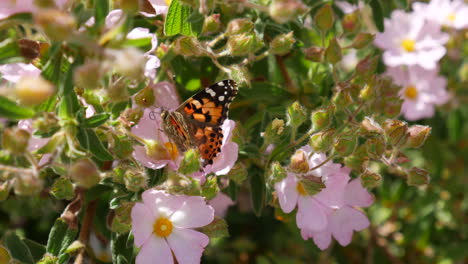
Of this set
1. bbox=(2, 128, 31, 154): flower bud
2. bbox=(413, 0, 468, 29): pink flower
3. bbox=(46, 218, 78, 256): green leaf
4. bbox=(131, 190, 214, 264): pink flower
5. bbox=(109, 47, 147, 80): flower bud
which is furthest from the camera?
A: bbox=(413, 0, 468, 29): pink flower

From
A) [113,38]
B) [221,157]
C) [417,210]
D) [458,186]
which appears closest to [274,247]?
[417,210]

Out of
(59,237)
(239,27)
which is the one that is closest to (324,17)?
(239,27)

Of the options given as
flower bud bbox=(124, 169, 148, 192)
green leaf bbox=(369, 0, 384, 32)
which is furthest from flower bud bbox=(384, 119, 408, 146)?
flower bud bbox=(124, 169, 148, 192)

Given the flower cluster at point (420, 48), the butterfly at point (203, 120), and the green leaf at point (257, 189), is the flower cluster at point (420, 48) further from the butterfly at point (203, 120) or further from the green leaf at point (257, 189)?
the butterfly at point (203, 120)

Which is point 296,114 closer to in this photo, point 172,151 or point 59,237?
point 172,151

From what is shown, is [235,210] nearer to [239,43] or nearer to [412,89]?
A: [412,89]

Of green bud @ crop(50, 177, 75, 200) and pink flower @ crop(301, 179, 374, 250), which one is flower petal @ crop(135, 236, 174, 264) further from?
pink flower @ crop(301, 179, 374, 250)
